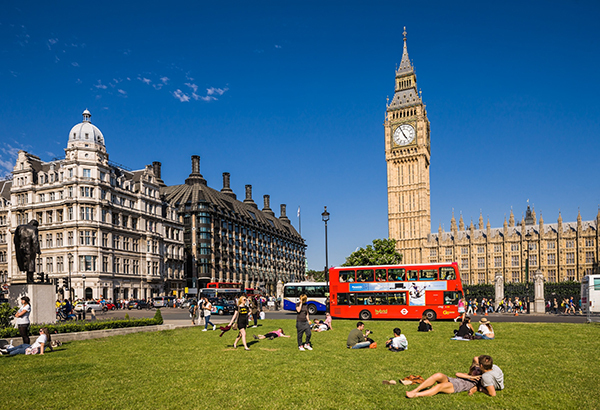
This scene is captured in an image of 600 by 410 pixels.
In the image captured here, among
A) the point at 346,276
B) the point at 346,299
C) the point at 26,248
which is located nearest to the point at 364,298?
the point at 346,299

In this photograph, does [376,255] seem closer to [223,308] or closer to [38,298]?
[223,308]

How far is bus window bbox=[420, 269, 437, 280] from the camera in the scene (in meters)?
35.1

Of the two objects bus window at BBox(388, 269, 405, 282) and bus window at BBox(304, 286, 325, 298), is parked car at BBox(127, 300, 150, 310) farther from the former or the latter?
bus window at BBox(388, 269, 405, 282)

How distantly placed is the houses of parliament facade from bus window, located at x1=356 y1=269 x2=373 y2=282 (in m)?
79.3

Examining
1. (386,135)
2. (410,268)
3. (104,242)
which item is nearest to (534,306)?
(410,268)

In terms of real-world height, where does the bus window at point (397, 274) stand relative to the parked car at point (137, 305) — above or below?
above

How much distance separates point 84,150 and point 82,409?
210 feet

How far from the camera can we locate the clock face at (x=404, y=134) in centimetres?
11900

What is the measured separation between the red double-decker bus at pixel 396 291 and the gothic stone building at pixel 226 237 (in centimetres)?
4405

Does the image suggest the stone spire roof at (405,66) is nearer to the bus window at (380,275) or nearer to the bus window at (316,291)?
the bus window at (316,291)

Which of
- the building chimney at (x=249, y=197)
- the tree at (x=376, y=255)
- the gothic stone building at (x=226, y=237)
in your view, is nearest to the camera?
the tree at (x=376, y=255)

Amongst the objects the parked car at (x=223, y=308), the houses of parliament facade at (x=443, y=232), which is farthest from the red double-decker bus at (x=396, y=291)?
the houses of parliament facade at (x=443, y=232)

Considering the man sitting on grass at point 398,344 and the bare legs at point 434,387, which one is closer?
the bare legs at point 434,387

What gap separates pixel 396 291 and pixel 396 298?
0.52m
